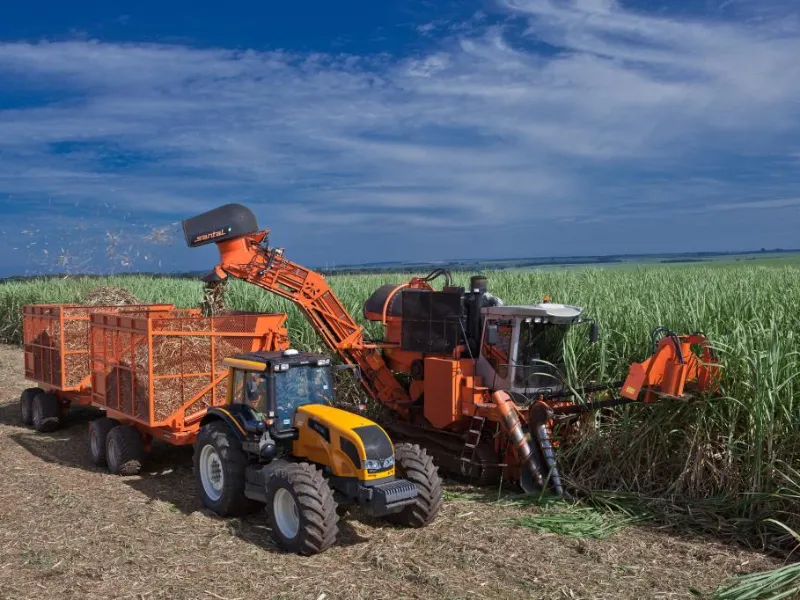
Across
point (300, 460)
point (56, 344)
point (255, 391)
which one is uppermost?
point (56, 344)

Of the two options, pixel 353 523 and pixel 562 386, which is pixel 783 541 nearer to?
pixel 562 386

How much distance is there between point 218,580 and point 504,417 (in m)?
3.25

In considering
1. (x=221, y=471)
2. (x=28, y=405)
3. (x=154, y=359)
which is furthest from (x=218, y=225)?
(x=28, y=405)

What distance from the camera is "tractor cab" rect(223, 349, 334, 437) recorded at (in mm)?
6676

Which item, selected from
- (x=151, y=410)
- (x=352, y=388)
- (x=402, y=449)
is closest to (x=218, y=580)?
(x=402, y=449)

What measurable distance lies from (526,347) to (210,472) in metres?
3.50

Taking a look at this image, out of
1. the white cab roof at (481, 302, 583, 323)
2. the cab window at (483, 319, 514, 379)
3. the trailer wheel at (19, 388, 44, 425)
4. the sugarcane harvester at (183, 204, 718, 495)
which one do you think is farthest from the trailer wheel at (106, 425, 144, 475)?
the white cab roof at (481, 302, 583, 323)

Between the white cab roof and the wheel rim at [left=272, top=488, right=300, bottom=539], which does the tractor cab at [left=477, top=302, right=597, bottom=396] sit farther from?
the wheel rim at [left=272, top=488, right=300, bottom=539]

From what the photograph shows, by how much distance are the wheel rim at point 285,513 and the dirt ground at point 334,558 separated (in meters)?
0.20

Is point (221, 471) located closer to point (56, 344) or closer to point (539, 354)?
point (539, 354)

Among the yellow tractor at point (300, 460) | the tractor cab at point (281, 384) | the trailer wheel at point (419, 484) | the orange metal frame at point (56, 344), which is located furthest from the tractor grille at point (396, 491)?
the orange metal frame at point (56, 344)

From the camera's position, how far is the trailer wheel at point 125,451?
332 inches

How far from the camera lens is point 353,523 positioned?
673 centimetres

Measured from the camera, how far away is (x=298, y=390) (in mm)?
6848
